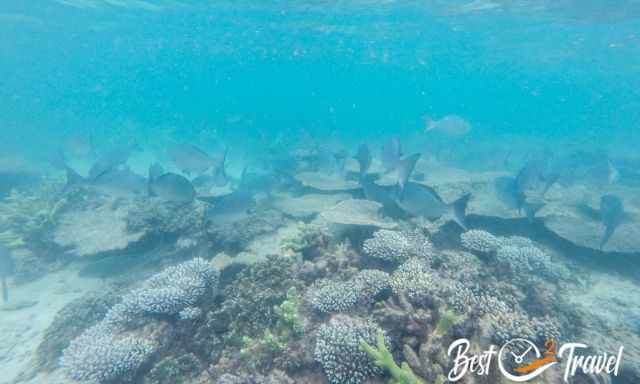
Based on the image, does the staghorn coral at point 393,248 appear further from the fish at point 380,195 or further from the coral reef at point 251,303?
the fish at point 380,195

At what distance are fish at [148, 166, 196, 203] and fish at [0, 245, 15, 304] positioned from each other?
13.0ft

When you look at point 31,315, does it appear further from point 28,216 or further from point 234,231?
point 28,216

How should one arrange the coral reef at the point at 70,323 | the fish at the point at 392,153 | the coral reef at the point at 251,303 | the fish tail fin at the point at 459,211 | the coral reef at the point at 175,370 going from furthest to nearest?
the fish at the point at 392,153
the fish tail fin at the point at 459,211
the coral reef at the point at 70,323
the coral reef at the point at 251,303
the coral reef at the point at 175,370

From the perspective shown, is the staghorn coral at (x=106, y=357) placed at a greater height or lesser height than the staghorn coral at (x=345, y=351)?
lesser

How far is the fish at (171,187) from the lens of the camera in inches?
252

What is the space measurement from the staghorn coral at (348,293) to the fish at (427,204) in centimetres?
219

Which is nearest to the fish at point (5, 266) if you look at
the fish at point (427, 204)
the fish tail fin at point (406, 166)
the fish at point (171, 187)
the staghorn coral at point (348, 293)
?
the fish at point (171, 187)

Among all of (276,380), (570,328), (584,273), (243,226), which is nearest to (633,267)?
(584,273)

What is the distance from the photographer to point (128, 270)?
728 centimetres

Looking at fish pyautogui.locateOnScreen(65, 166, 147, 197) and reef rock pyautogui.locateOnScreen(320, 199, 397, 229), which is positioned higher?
reef rock pyautogui.locateOnScreen(320, 199, 397, 229)

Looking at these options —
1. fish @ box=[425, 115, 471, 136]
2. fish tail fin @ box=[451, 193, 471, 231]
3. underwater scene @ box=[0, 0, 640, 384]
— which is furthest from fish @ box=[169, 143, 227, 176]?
fish @ box=[425, 115, 471, 136]

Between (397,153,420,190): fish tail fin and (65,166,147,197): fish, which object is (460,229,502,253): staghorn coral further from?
(65,166,147,197): fish

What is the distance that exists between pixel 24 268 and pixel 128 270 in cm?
274

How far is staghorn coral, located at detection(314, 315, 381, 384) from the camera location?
283 cm
